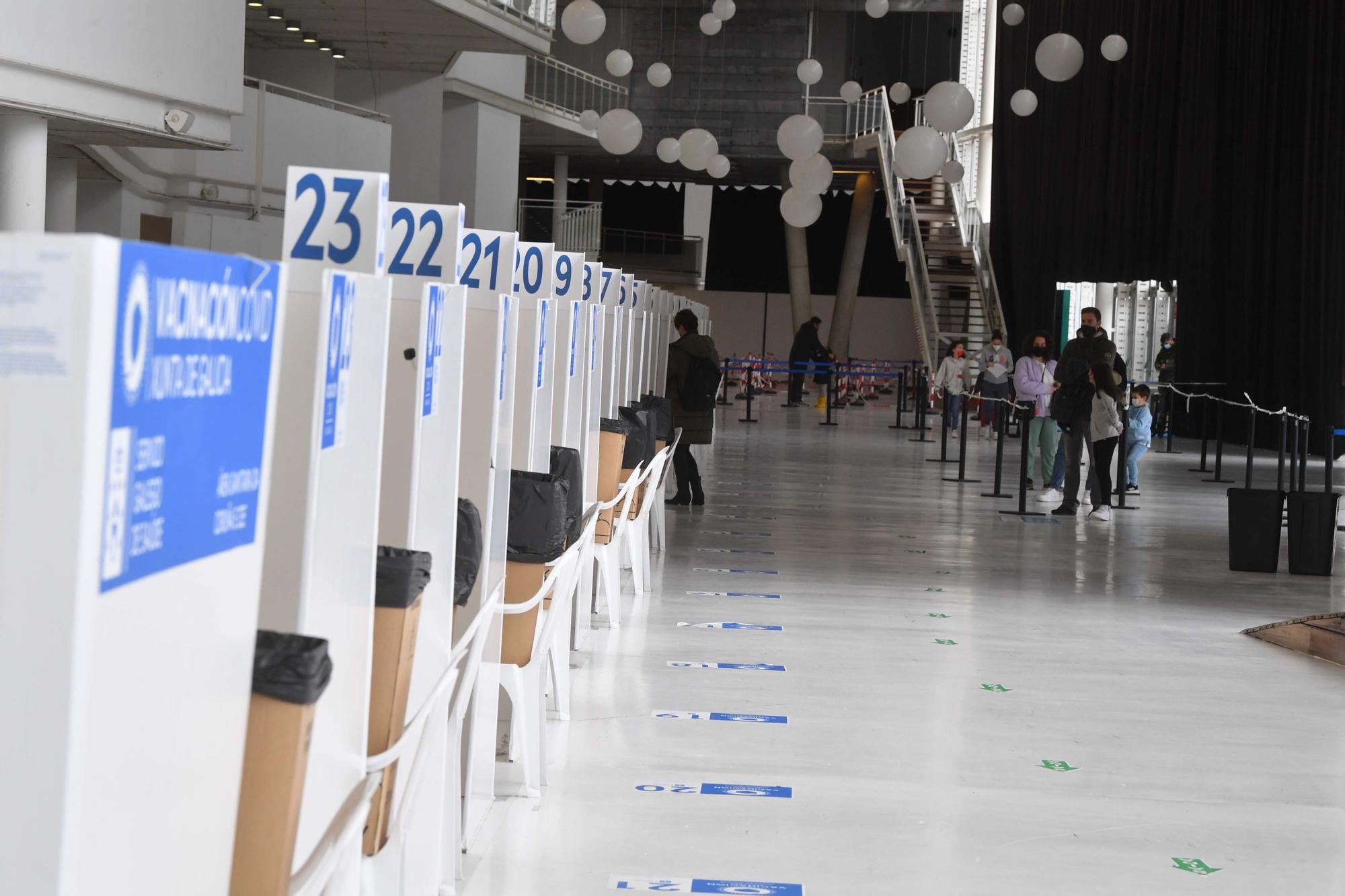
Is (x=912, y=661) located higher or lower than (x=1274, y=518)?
lower

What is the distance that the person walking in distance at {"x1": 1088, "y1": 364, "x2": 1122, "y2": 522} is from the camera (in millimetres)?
10117

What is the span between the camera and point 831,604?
22.4 feet

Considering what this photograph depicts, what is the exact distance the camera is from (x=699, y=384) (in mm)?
9875

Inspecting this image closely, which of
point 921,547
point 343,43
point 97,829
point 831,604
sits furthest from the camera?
point 343,43

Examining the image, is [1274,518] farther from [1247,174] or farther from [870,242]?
[870,242]

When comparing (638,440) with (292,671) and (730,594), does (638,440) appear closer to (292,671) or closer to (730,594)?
(730,594)

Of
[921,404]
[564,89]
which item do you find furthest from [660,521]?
[564,89]

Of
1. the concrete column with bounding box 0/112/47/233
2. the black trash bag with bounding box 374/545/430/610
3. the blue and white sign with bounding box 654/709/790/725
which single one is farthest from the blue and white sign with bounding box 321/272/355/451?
the concrete column with bounding box 0/112/47/233

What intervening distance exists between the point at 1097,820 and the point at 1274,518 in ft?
16.7

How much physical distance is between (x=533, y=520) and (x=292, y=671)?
2281 millimetres

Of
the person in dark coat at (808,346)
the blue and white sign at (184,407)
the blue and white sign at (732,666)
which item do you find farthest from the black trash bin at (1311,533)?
the person in dark coat at (808,346)

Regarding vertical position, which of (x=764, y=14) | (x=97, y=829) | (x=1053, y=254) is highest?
(x=764, y=14)

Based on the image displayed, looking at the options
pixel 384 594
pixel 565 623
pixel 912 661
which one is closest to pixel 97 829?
pixel 384 594

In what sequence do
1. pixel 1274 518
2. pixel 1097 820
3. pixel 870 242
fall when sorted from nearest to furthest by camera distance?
pixel 1097 820, pixel 1274 518, pixel 870 242
